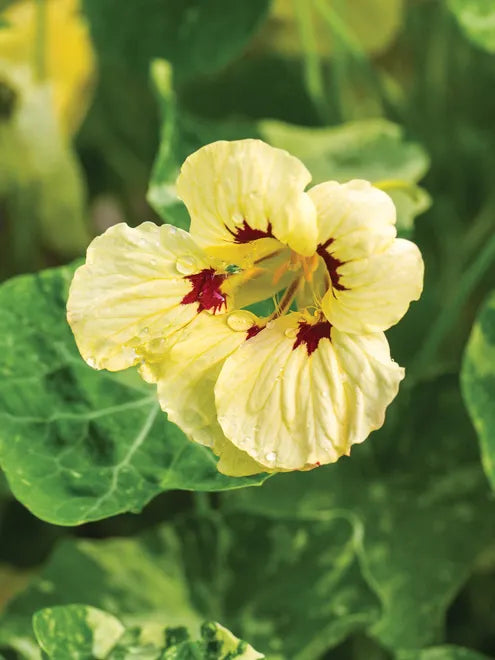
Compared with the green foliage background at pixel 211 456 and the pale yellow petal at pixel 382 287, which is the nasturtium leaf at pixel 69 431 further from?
the pale yellow petal at pixel 382 287

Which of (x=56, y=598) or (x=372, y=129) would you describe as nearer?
(x=56, y=598)

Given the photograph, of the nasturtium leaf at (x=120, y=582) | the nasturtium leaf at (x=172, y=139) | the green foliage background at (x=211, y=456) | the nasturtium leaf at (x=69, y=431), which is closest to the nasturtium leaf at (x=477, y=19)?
the green foliage background at (x=211, y=456)

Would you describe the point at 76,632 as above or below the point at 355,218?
below

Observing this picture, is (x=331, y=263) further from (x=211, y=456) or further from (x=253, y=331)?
(x=211, y=456)

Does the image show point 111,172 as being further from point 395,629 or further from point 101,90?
point 395,629

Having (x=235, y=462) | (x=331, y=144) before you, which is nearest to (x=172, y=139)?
(x=331, y=144)

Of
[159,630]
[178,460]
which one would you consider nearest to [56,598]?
[159,630]
